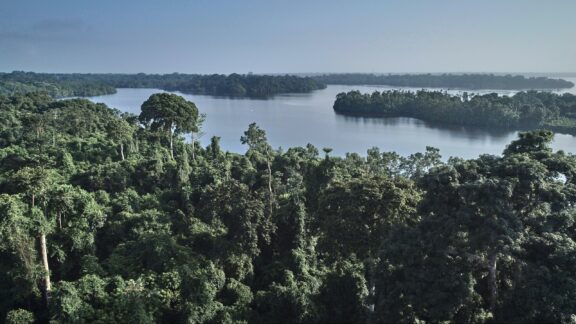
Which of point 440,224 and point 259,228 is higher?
point 440,224

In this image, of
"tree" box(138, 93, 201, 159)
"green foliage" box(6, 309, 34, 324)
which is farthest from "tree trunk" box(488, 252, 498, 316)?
"tree" box(138, 93, 201, 159)

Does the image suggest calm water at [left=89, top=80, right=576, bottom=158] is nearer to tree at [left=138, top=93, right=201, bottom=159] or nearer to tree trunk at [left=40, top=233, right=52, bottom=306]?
tree at [left=138, top=93, right=201, bottom=159]

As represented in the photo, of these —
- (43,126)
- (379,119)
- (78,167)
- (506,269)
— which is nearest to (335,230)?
(506,269)

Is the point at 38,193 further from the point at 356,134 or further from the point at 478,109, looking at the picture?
the point at 478,109

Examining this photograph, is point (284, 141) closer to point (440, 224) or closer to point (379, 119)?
point (379, 119)

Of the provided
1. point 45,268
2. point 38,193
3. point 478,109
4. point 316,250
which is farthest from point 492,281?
point 478,109

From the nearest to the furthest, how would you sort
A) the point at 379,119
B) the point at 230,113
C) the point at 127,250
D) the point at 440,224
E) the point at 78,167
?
the point at 440,224
the point at 127,250
the point at 78,167
the point at 379,119
the point at 230,113

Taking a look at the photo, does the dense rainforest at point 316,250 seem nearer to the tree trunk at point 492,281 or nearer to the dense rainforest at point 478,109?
the tree trunk at point 492,281
